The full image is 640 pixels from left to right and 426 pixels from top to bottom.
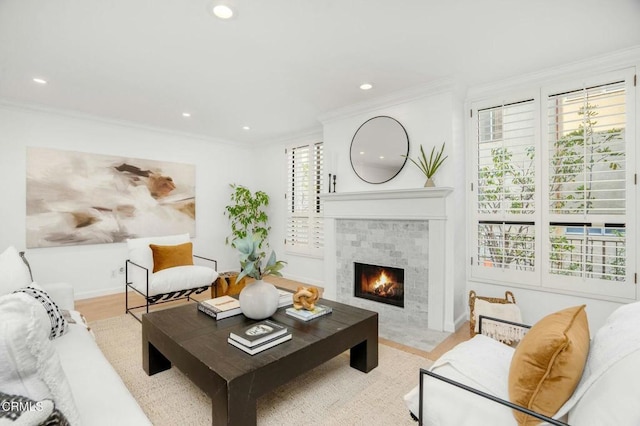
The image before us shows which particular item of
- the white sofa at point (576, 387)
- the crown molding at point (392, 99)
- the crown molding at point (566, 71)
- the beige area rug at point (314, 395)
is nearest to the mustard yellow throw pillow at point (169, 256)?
the beige area rug at point (314, 395)

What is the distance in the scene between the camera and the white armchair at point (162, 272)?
331cm

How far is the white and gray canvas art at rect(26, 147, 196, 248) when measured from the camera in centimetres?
377

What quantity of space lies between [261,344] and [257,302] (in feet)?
1.38

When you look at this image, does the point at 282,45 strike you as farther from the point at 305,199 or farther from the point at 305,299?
the point at 305,199

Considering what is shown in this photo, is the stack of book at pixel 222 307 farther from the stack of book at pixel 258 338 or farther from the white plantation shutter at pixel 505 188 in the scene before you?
the white plantation shutter at pixel 505 188

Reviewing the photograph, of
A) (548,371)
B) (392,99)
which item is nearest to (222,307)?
(548,371)

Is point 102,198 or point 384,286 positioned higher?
point 102,198

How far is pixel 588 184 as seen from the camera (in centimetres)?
274

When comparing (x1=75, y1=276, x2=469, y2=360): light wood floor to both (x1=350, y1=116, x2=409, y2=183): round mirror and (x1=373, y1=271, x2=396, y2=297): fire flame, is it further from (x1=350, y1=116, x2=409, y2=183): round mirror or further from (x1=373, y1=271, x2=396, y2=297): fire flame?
(x1=350, y1=116, x2=409, y2=183): round mirror

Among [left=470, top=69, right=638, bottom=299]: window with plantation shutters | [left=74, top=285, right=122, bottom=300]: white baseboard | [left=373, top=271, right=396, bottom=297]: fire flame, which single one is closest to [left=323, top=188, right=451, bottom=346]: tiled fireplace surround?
[left=373, top=271, right=396, bottom=297]: fire flame

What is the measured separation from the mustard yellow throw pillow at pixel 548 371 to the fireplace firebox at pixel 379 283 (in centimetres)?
230

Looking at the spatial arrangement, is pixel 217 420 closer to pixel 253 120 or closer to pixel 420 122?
pixel 420 122

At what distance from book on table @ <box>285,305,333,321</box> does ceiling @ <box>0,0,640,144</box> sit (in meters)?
2.03

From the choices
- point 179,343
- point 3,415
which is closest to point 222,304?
point 179,343
